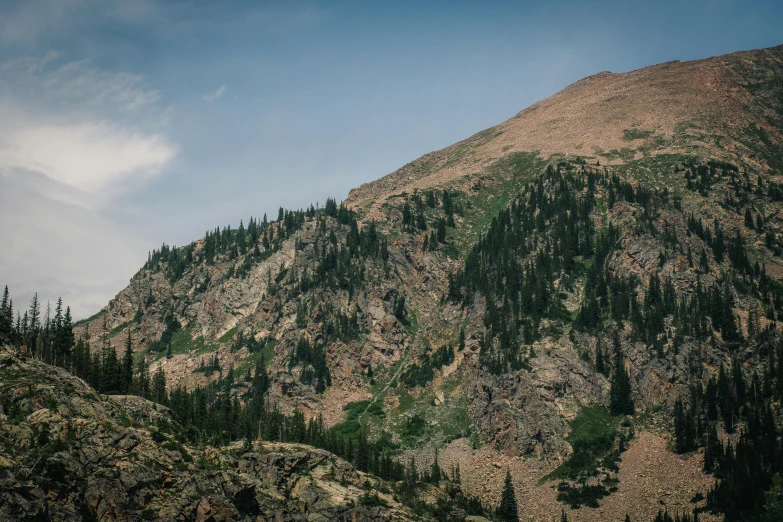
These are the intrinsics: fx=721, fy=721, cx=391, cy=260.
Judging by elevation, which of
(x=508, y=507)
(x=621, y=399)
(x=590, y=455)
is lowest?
(x=508, y=507)

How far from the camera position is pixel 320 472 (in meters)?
138

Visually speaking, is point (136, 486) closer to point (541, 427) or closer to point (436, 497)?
point (436, 497)

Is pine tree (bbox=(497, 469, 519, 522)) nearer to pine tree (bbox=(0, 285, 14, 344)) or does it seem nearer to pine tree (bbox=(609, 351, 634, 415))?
pine tree (bbox=(609, 351, 634, 415))

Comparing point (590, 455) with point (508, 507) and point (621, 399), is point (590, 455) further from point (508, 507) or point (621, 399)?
point (508, 507)

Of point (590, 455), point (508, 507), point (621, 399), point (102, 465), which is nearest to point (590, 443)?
point (590, 455)

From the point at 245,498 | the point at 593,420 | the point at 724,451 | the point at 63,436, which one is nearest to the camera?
the point at 63,436

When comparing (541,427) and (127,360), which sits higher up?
(127,360)

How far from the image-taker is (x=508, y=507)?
523 ft

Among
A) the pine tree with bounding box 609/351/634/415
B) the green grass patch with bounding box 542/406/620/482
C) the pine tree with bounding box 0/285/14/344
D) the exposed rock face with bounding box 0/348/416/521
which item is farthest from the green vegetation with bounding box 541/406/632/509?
the pine tree with bounding box 0/285/14/344

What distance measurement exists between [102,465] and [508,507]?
94227 millimetres

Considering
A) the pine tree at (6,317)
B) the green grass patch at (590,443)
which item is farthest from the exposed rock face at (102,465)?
the green grass patch at (590,443)

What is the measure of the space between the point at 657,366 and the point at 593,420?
23946 mm

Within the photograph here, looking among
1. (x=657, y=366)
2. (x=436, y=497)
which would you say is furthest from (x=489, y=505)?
(x=657, y=366)

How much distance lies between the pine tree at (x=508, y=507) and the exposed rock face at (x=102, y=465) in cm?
4841
